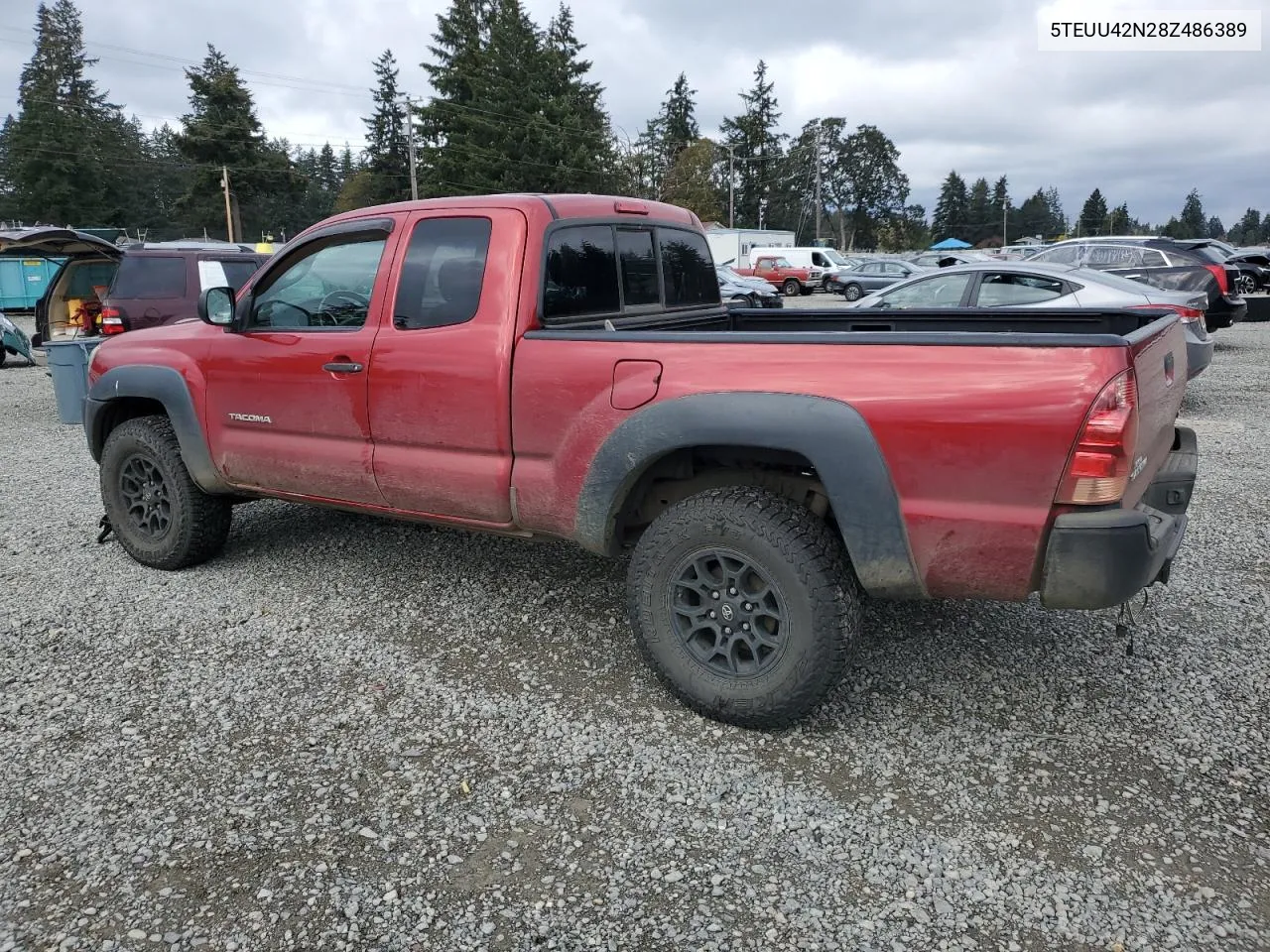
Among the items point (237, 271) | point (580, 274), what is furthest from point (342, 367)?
point (237, 271)

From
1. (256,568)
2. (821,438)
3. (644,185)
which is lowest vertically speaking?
(256,568)

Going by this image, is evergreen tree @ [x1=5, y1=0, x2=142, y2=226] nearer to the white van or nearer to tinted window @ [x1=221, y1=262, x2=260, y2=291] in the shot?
the white van

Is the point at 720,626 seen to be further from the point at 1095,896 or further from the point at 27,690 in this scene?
the point at 27,690

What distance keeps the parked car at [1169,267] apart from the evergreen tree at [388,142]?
5935 cm

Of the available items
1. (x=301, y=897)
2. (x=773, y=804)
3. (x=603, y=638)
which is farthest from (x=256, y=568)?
(x=773, y=804)

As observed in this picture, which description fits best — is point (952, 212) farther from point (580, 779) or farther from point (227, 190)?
point (580, 779)

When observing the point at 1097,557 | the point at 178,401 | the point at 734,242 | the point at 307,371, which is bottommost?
the point at 1097,557

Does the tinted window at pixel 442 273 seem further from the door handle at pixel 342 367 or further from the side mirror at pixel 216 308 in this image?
the side mirror at pixel 216 308

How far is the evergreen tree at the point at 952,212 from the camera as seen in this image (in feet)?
372

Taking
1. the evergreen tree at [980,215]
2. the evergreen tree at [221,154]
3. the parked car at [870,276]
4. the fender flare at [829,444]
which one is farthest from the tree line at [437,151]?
the fender flare at [829,444]

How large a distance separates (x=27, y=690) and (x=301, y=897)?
76.3 inches

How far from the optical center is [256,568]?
195 inches

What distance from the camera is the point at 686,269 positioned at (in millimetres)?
4609

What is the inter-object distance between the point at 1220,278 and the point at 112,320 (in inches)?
536
